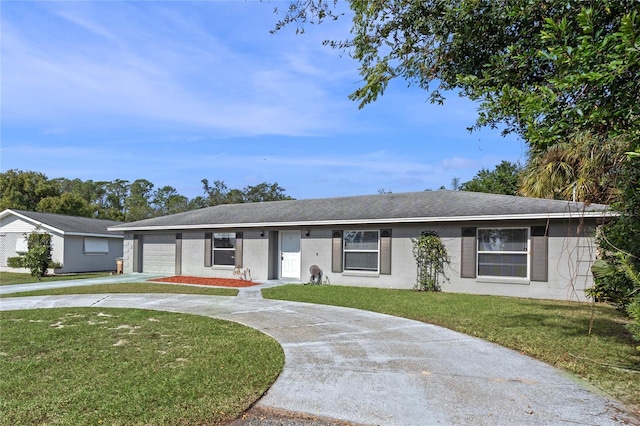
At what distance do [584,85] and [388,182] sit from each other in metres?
35.1

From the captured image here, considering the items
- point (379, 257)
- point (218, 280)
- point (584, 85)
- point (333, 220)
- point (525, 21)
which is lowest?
point (218, 280)

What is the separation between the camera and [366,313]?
9.01m

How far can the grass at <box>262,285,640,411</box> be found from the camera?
4949mm

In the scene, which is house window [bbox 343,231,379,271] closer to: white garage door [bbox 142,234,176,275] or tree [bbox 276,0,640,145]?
tree [bbox 276,0,640,145]

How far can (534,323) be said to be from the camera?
25.6 ft

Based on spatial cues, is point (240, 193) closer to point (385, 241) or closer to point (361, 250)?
point (361, 250)

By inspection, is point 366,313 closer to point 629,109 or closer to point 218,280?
point 629,109

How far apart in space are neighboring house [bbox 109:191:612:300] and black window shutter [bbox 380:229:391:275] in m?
0.04

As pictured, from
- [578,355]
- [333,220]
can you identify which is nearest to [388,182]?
[333,220]

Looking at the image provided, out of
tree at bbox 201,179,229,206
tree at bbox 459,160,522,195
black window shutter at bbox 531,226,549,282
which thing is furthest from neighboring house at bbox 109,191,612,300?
tree at bbox 201,179,229,206

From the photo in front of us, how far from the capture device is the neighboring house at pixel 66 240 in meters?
20.7

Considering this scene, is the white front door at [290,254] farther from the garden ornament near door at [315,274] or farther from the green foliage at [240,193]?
the green foliage at [240,193]

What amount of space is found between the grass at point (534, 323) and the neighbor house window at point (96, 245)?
14341 mm

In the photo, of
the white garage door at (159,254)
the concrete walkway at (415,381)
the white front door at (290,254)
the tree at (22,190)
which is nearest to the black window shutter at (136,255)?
the white garage door at (159,254)
